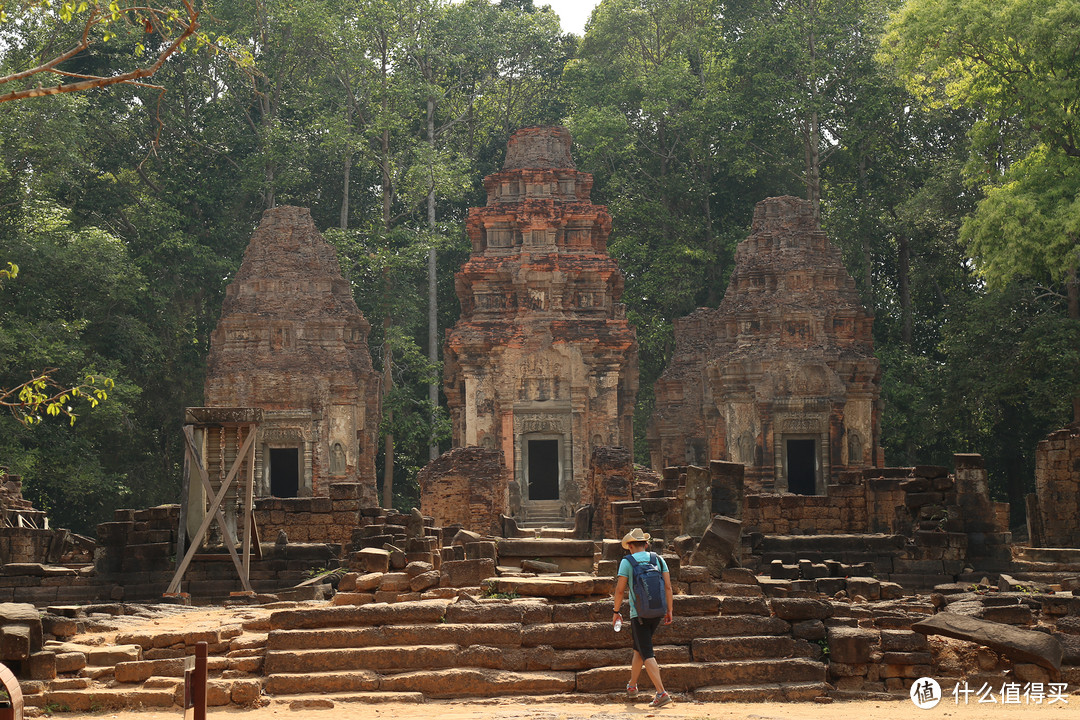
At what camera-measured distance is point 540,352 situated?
27125mm

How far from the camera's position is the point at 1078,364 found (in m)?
22.8

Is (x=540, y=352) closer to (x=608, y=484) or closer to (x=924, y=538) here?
(x=608, y=484)

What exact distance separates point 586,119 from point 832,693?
88.4ft

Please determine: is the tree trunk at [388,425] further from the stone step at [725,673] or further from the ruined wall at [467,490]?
the stone step at [725,673]

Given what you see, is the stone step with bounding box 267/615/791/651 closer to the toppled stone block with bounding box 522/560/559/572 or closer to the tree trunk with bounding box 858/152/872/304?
the toppled stone block with bounding box 522/560/559/572

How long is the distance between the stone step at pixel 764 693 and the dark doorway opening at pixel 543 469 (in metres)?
18.1

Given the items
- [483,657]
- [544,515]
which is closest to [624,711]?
[483,657]

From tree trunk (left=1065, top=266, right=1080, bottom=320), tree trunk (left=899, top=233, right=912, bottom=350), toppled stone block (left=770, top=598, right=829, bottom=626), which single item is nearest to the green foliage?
tree trunk (left=899, top=233, right=912, bottom=350)

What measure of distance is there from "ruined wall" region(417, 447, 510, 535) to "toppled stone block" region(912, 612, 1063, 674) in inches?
509

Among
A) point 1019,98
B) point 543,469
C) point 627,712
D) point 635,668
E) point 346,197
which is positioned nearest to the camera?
point 627,712

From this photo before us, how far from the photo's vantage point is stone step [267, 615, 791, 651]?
9.51m

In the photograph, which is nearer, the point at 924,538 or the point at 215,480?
the point at 215,480

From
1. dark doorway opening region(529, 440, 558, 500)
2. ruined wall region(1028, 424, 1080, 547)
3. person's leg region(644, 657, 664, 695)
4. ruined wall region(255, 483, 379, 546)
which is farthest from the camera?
dark doorway opening region(529, 440, 558, 500)

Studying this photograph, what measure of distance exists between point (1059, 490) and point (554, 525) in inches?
407
